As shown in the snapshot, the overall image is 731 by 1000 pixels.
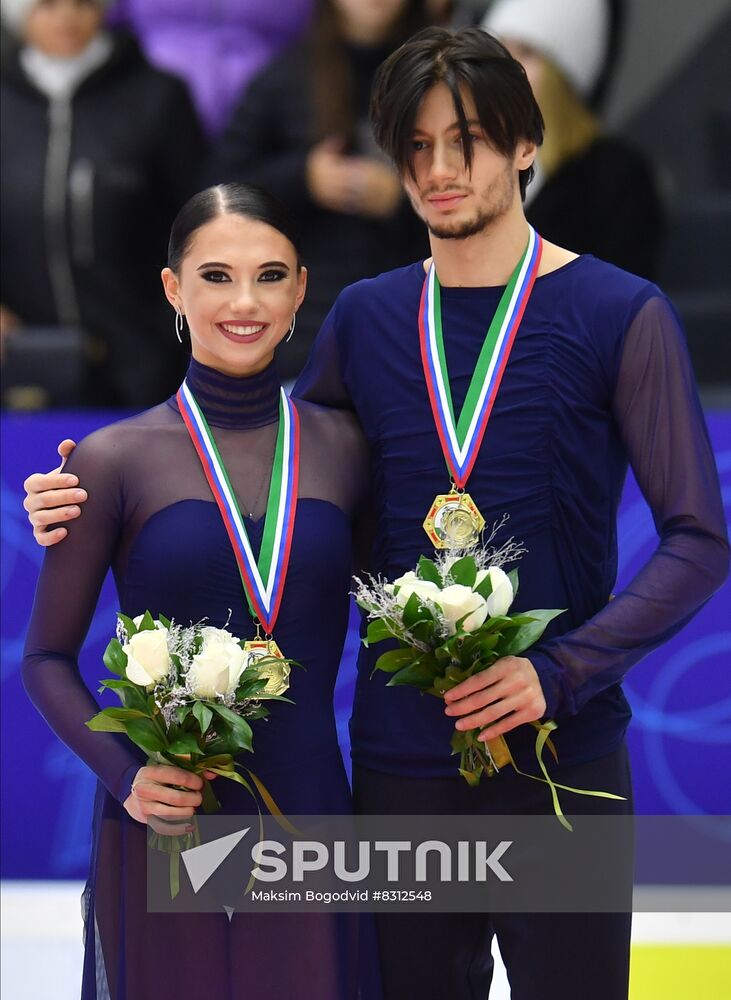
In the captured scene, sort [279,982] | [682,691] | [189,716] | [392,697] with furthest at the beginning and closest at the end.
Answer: [682,691]
[392,697]
[279,982]
[189,716]

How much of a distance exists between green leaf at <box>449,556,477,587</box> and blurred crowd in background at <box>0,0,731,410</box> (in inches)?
99.7

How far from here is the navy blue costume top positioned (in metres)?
2.73

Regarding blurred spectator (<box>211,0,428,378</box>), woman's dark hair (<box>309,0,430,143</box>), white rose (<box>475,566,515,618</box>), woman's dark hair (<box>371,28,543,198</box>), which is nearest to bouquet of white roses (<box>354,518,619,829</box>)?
white rose (<box>475,566,515,618</box>)

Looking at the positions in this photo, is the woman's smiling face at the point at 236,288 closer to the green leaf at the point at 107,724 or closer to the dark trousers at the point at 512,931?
the green leaf at the point at 107,724

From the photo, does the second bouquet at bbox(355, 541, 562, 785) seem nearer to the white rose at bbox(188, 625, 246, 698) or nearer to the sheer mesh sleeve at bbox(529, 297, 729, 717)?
the sheer mesh sleeve at bbox(529, 297, 729, 717)

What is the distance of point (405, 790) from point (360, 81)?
9.58 ft

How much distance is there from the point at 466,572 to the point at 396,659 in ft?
0.62

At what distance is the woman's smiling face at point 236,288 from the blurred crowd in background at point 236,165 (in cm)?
220

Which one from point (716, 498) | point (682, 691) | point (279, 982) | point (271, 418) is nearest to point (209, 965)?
point (279, 982)

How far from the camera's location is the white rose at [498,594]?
101 inches

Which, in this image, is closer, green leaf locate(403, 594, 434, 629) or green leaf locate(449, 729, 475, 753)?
green leaf locate(403, 594, 434, 629)

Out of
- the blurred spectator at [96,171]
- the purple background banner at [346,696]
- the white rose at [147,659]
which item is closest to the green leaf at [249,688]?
the white rose at [147,659]

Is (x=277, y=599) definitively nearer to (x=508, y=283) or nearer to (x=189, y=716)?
(x=189, y=716)

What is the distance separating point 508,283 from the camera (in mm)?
2877
